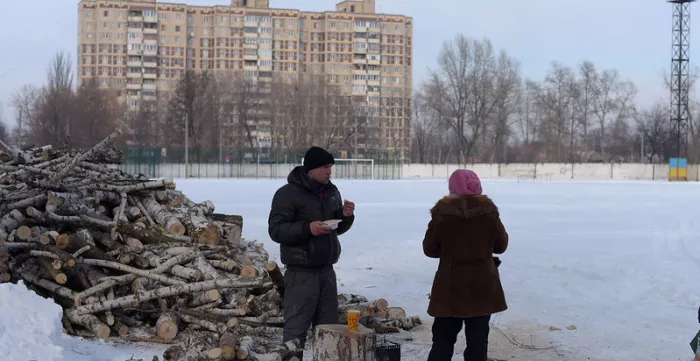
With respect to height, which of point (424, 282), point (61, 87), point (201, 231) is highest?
point (61, 87)

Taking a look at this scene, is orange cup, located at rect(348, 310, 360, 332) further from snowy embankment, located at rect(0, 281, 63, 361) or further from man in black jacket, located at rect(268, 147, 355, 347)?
snowy embankment, located at rect(0, 281, 63, 361)

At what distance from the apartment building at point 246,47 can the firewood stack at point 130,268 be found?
118204 mm

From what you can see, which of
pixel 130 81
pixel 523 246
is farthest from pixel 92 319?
pixel 130 81

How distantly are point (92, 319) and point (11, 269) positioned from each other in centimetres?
111

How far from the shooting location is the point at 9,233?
29.1ft

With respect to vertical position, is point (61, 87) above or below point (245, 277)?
above

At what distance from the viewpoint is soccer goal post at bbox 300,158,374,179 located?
71.0 m

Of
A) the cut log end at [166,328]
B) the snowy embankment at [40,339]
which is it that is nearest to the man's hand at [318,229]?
the snowy embankment at [40,339]

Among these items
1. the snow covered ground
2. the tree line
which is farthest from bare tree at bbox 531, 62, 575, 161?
the snow covered ground

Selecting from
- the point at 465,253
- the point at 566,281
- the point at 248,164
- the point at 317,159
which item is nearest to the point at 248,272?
the point at 317,159

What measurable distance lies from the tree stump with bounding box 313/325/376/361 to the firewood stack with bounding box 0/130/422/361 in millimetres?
1178

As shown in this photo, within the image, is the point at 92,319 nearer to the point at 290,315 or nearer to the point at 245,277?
the point at 245,277

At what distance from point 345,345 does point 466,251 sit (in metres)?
1.00

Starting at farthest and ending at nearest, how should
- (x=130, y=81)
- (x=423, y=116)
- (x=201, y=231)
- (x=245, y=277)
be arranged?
(x=130, y=81), (x=423, y=116), (x=201, y=231), (x=245, y=277)
